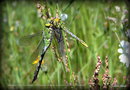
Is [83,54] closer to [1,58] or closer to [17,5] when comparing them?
[1,58]

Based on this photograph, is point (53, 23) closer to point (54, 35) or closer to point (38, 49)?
point (54, 35)

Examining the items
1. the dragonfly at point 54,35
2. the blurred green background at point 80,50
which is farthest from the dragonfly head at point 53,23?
the blurred green background at point 80,50

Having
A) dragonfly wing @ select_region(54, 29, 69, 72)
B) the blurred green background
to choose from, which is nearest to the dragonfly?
dragonfly wing @ select_region(54, 29, 69, 72)

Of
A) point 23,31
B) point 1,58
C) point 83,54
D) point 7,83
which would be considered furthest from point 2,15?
point 83,54

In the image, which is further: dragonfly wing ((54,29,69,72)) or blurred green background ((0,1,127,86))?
blurred green background ((0,1,127,86))

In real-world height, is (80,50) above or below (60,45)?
below

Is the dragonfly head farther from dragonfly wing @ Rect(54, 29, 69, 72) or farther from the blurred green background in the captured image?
the blurred green background

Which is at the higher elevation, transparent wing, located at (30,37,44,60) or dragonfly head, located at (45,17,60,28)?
dragonfly head, located at (45,17,60,28)

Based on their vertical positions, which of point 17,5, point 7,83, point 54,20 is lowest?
Answer: point 7,83

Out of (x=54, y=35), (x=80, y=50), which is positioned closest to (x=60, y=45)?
(x=54, y=35)

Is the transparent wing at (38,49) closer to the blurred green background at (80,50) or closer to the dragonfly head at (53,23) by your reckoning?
the dragonfly head at (53,23)

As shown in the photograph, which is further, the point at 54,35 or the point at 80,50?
the point at 80,50
